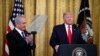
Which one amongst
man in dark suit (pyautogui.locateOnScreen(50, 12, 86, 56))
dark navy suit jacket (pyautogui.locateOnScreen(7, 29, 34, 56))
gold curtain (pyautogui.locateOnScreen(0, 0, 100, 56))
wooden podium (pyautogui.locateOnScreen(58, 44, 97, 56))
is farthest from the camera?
gold curtain (pyautogui.locateOnScreen(0, 0, 100, 56))

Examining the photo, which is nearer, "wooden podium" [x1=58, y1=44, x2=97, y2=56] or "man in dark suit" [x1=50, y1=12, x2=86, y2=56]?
"wooden podium" [x1=58, y1=44, x2=97, y2=56]

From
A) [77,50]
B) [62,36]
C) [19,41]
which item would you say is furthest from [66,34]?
[77,50]

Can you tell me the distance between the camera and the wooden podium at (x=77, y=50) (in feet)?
11.6

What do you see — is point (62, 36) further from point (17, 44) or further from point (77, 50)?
point (77, 50)

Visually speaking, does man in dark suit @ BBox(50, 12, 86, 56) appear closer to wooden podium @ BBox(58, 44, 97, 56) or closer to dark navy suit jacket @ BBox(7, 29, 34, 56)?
dark navy suit jacket @ BBox(7, 29, 34, 56)

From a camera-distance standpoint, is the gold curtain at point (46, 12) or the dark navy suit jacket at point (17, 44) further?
the gold curtain at point (46, 12)

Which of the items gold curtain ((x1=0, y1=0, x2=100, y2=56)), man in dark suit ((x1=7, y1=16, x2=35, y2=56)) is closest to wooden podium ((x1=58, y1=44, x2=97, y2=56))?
man in dark suit ((x1=7, y1=16, x2=35, y2=56))

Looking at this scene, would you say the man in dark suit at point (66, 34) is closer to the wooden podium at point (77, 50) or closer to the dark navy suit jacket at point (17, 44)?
the dark navy suit jacket at point (17, 44)

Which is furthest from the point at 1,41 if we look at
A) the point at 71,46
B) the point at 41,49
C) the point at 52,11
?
the point at 71,46

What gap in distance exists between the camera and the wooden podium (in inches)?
140

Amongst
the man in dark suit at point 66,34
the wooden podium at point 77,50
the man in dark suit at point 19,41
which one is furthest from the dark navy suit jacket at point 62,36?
the wooden podium at point 77,50

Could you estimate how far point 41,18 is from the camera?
4637 millimetres

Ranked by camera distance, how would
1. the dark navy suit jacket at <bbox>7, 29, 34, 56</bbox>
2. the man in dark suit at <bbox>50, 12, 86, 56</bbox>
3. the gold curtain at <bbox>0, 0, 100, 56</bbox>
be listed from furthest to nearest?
1. the gold curtain at <bbox>0, 0, 100, 56</bbox>
2. the man in dark suit at <bbox>50, 12, 86, 56</bbox>
3. the dark navy suit jacket at <bbox>7, 29, 34, 56</bbox>

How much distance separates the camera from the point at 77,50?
3.54m
